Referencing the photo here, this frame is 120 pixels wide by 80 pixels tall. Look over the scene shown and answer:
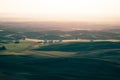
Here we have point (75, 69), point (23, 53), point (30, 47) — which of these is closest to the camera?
point (75, 69)

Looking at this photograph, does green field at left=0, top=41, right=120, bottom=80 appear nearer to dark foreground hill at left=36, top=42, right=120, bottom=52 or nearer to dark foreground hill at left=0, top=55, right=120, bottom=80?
dark foreground hill at left=0, top=55, right=120, bottom=80

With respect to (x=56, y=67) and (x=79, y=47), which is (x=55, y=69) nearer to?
(x=56, y=67)

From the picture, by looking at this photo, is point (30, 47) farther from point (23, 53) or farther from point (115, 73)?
point (115, 73)

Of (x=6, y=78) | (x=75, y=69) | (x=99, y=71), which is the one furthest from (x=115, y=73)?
(x=6, y=78)

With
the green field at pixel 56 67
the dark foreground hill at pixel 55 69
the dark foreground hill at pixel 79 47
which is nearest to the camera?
the dark foreground hill at pixel 55 69

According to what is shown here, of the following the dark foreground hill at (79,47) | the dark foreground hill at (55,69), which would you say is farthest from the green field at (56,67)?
the dark foreground hill at (79,47)

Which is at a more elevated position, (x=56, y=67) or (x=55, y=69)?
(x=56, y=67)

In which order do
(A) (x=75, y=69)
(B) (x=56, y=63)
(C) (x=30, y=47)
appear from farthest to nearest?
(C) (x=30, y=47) → (B) (x=56, y=63) → (A) (x=75, y=69)

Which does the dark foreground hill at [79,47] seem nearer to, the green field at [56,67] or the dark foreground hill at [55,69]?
the green field at [56,67]

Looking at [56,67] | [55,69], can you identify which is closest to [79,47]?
[56,67]
